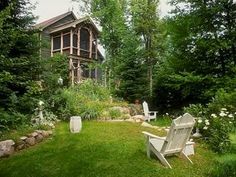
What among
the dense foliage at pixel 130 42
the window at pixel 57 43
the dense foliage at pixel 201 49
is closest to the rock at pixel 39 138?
the dense foliage at pixel 201 49

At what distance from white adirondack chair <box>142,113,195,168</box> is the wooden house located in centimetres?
1841

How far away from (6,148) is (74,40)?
61.6ft

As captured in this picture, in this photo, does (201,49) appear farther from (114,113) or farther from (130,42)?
(130,42)

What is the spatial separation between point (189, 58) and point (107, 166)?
8399 millimetres

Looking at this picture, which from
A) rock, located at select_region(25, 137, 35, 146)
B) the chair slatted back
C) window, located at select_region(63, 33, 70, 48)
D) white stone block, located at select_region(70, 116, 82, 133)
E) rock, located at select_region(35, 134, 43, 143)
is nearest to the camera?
the chair slatted back

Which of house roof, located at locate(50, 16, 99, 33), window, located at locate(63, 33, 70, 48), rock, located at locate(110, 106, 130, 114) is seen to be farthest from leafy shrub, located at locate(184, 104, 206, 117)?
window, located at locate(63, 33, 70, 48)

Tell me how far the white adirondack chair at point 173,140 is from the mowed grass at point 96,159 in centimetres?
23

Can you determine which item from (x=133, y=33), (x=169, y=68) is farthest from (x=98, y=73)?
(x=169, y=68)

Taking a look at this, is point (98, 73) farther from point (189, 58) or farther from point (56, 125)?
point (56, 125)

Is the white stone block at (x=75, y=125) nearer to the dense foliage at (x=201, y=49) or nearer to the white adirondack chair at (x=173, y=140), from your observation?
the white adirondack chair at (x=173, y=140)

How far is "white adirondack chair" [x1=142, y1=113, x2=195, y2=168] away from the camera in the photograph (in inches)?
296

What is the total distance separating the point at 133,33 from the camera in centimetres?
2353

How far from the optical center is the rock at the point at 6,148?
31.0 feet

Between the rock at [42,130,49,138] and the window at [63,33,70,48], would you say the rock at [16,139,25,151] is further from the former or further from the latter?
the window at [63,33,70,48]
